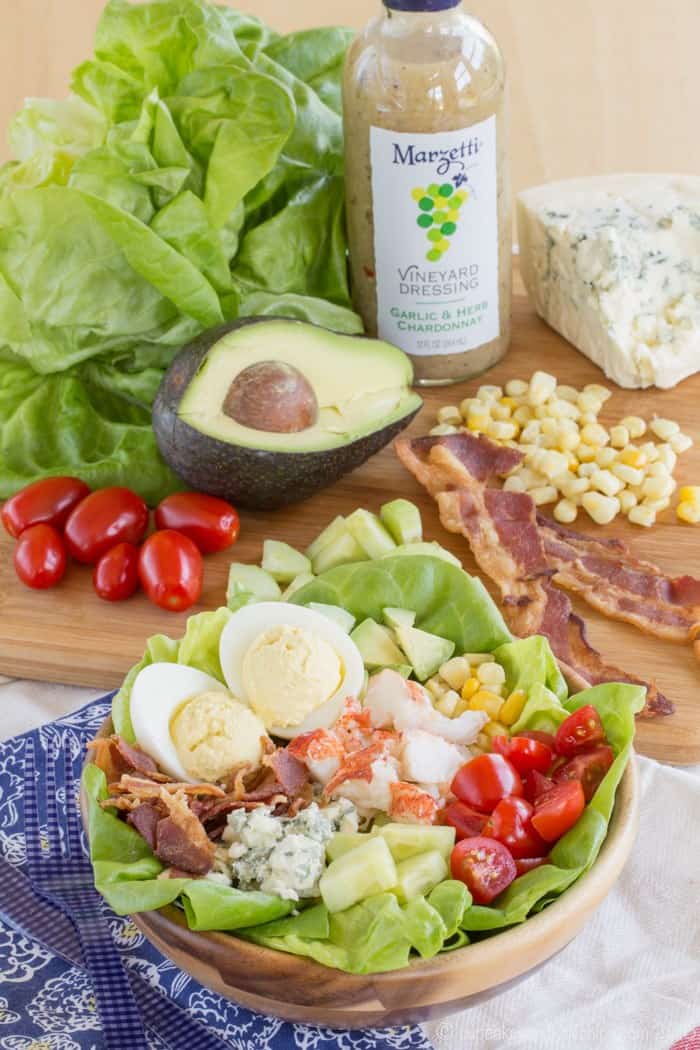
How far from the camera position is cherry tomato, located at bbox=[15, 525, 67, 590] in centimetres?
297

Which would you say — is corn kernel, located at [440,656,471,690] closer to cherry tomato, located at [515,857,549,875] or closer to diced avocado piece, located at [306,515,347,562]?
cherry tomato, located at [515,857,549,875]

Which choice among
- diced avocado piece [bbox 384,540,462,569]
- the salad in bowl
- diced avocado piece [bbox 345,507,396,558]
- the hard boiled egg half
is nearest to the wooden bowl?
the salad in bowl

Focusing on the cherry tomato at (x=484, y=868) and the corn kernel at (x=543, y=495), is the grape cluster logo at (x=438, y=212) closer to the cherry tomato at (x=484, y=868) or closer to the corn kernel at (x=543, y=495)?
the corn kernel at (x=543, y=495)

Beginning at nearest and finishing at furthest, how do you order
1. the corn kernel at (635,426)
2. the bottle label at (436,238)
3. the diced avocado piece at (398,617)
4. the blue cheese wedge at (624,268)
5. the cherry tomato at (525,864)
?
the cherry tomato at (525,864) → the diced avocado piece at (398,617) → the bottle label at (436,238) → the corn kernel at (635,426) → the blue cheese wedge at (624,268)

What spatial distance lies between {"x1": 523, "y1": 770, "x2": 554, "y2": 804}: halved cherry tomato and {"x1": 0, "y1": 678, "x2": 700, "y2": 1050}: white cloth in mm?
281

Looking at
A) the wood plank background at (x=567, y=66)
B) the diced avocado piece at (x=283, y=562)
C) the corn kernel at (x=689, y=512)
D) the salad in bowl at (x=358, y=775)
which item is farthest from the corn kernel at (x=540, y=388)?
the wood plank background at (x=567, y=66)

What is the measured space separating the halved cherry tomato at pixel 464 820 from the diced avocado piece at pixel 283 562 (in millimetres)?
892

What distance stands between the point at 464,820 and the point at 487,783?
61mm

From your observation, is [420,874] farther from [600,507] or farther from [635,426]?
[635,426]

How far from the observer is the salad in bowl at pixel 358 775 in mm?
1953

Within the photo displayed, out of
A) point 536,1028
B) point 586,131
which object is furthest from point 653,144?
point 536,1028

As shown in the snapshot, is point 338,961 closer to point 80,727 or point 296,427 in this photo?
point 80,727

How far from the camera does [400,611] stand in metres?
2.56

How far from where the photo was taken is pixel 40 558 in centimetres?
297
